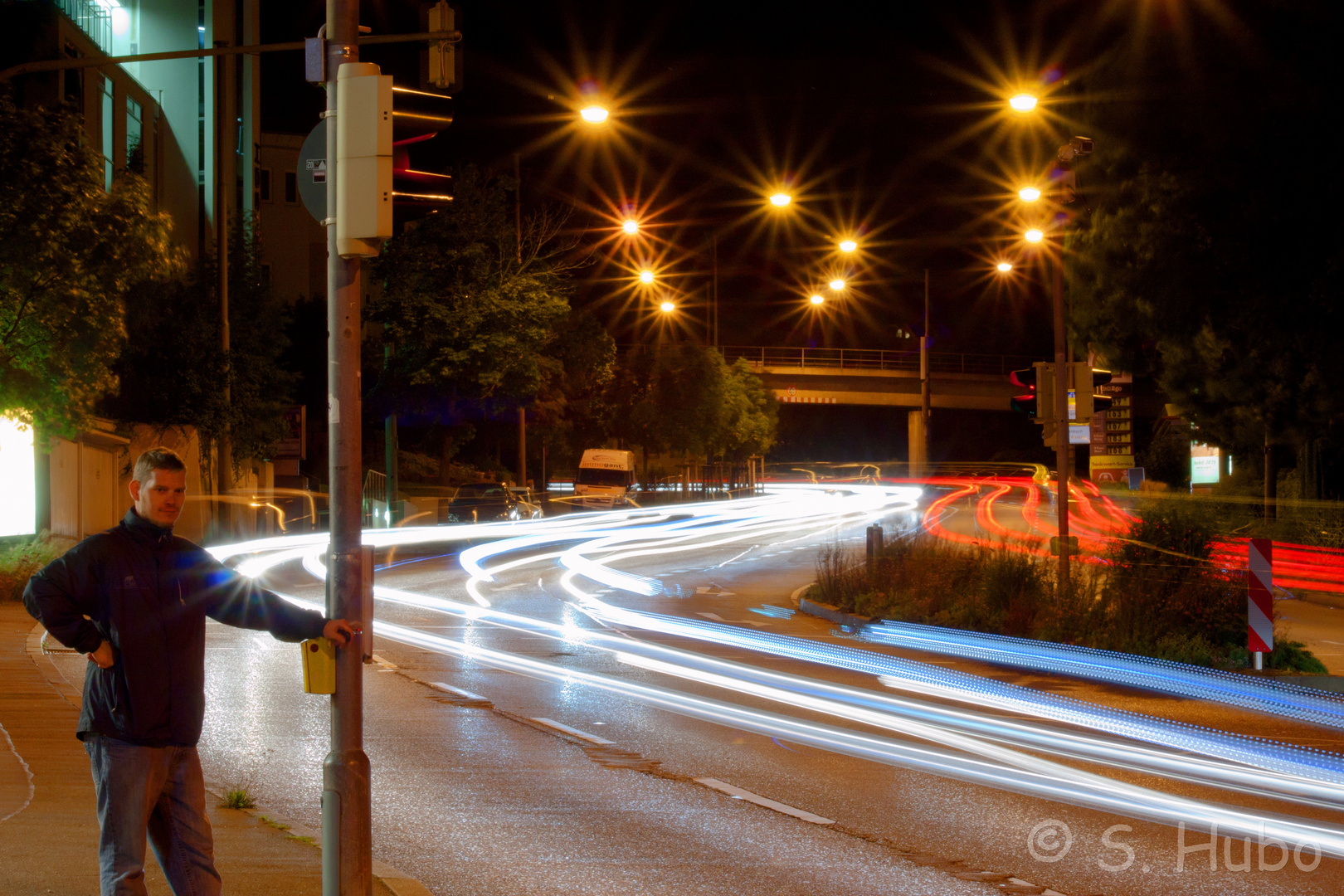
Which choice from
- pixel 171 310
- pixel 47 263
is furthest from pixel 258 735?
pixel 171 310

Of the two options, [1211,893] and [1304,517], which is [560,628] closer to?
[1211,893]

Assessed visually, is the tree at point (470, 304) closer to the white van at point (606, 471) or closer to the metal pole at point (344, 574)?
the white van at point (606, 471)

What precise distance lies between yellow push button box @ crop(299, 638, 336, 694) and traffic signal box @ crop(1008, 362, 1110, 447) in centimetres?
1273

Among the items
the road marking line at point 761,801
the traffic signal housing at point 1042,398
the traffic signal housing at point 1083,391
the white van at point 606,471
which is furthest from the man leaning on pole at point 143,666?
the white van at point 606,471

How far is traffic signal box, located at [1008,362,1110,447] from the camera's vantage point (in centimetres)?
1616

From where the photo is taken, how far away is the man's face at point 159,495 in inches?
169

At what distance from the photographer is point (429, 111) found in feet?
17.3

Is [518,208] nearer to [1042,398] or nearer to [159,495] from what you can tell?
[1042,398]

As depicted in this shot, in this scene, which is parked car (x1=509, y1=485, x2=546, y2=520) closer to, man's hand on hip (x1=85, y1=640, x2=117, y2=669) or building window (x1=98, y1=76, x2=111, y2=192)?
building window (x1=98, y1=76, x2=111, y2=192)

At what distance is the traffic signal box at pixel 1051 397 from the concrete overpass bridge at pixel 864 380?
5023cm

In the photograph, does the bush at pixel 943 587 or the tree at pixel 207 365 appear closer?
the bush at pixel 943 587

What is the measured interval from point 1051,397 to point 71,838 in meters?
13.4

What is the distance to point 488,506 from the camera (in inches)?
1588

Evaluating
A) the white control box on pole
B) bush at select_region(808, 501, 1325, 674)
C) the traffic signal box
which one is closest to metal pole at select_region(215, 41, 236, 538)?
bush at select_region(808, 501, 1325, 674)
